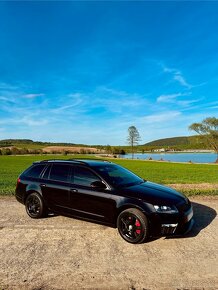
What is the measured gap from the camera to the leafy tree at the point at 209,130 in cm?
5825

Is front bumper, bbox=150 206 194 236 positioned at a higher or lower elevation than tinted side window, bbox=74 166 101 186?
lower

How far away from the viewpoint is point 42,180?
6730 millimetres

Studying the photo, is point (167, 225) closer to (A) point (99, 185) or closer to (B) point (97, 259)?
(B) point (97, 259)

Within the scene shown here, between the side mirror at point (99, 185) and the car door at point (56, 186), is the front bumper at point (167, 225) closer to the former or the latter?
the side mirror at point (99, 185)

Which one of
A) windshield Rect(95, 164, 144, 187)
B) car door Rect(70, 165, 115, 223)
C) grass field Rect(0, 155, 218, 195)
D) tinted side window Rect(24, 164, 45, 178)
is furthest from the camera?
grass field Rect(0, 155, 218, 195)

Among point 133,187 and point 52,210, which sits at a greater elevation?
point 133,187

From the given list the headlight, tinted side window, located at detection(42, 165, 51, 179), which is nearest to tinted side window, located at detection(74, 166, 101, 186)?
tinted side window, located at detection(42, 165, 51, 179)

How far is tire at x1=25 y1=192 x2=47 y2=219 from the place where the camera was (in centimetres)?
659

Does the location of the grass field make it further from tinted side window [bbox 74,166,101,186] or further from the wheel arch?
the wheel arch

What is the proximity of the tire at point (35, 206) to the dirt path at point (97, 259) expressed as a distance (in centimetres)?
50

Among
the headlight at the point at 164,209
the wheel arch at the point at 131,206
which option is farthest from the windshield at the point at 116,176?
the headlight at the point at 164,209

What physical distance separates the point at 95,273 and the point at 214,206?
5.80 metres

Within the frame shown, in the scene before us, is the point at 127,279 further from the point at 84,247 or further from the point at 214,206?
the point at 214,206

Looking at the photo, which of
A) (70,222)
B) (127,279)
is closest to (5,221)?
(70,222)
